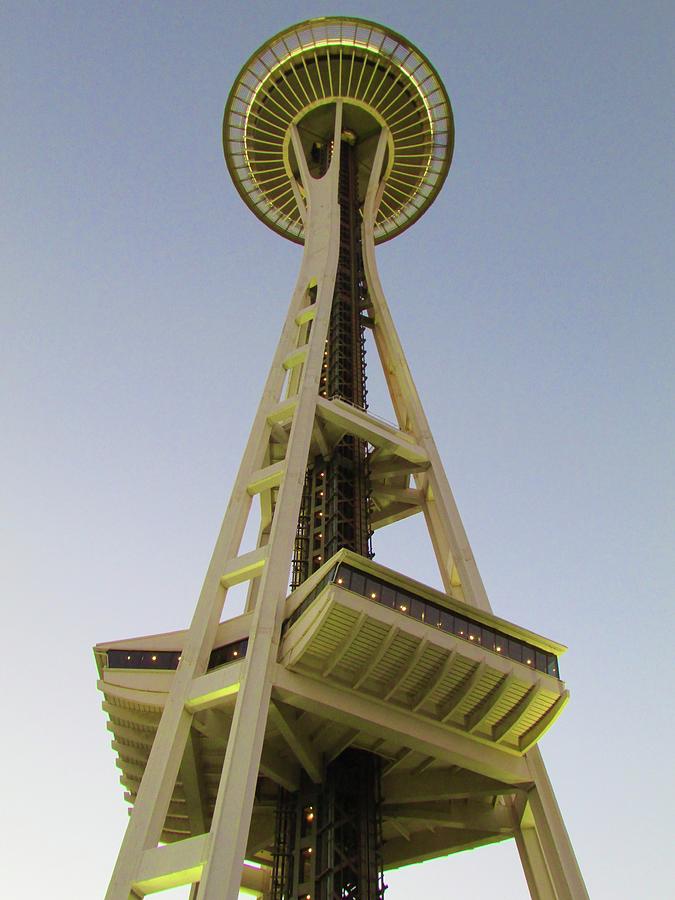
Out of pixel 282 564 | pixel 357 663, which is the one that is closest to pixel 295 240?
pixel 282 564

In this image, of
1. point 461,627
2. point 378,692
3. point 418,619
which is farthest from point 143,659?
point 461,627

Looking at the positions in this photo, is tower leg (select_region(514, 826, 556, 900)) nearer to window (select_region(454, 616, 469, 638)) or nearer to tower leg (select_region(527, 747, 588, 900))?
tower leg (select_region(527, 747, 588, 900))

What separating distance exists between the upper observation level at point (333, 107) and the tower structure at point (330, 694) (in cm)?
1472

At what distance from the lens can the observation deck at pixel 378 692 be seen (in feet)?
74.5

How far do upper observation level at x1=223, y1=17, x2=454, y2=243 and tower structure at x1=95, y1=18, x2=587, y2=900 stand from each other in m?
14.7

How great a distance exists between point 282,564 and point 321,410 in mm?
7721

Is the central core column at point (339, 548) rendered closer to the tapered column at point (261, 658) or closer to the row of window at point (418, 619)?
the tapered column at point (261, 658)

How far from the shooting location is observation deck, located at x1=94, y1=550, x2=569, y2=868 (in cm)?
2270

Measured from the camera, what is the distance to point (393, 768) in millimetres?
26750

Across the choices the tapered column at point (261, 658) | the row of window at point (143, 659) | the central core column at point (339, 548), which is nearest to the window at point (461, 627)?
the tapered column at point (261, 658)

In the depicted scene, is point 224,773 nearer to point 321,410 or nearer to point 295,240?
point 321,410

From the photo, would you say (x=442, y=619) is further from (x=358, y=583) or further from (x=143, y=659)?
(x=143, y=659)

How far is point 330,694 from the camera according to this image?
22938 millimetres

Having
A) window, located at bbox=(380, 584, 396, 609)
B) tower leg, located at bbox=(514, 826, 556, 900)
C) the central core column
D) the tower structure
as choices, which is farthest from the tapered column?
tower leg, located at bbox=(514, 826, 556, 900)
